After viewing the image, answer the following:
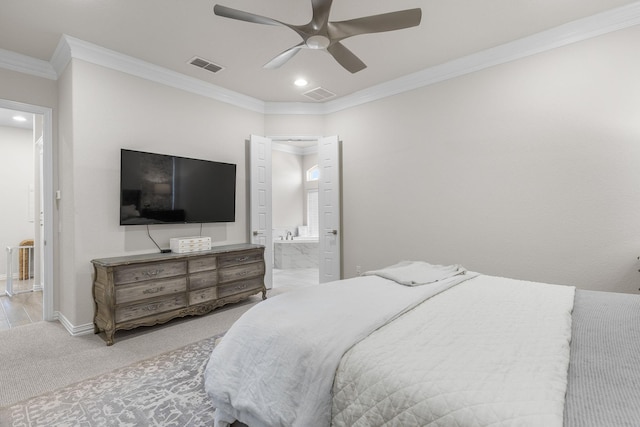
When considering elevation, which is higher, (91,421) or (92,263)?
(92,263)

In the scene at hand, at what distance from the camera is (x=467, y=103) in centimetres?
364

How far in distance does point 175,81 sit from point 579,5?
13.6 feet

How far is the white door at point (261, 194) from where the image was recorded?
4.69 metres

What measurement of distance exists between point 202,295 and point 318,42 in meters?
2.84

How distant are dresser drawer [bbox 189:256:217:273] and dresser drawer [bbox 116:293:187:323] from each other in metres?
0.30

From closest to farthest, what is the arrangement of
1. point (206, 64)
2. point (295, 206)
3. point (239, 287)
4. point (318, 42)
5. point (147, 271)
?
point (318, 42)
point (147, 271)
point (206, 64)
point (239, 287)
point (295, 206)

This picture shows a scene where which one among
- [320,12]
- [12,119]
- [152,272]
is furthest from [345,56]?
[12,119]

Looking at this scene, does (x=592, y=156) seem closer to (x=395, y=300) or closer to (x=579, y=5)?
(x=579, y=5)

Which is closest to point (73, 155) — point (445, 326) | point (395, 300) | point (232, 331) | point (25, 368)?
point (25, 368)

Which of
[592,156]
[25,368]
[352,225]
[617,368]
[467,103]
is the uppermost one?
[467,103]

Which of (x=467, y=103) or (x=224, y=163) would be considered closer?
(x=467, y=103)

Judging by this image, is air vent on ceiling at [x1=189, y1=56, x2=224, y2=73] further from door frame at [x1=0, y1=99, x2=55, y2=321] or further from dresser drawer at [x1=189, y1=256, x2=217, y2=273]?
dresser drawer at [x1=189, y1=256, x2=217, y2=273]

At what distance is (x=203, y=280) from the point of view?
3584 mm

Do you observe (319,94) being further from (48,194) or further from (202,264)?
(48,194)
